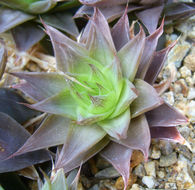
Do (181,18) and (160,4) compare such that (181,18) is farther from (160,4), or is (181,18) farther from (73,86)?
(73,86)

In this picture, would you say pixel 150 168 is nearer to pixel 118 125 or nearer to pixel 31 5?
pixel 118 125

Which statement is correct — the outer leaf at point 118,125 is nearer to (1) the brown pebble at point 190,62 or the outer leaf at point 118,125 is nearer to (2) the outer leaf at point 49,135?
(2) the outer leaf at point 49,135

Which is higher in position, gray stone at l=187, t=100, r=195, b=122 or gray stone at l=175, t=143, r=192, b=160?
gray stone at l=187, t=100, r=195, b=122

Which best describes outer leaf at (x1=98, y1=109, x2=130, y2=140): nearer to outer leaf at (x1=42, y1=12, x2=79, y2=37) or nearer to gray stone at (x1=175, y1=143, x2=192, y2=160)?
gray stone at (x1=175, y1=143, x2=192, y2=160)

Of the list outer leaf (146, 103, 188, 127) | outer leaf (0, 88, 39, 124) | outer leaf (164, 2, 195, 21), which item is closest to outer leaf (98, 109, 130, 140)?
outer leaf (146, 103, 188, 127)

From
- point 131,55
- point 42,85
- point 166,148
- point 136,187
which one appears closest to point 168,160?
point 166,148

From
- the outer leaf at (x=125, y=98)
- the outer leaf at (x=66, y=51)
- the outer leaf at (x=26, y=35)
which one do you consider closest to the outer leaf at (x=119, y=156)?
the outer leaf at (x=125, y=98)
